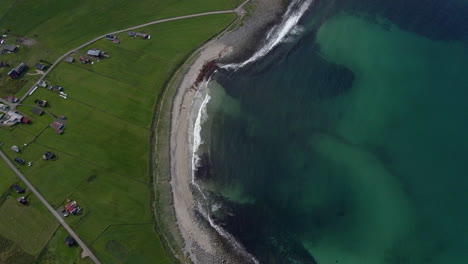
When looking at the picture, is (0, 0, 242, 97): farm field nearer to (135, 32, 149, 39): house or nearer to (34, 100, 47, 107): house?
(135, 32, 149, 39): house

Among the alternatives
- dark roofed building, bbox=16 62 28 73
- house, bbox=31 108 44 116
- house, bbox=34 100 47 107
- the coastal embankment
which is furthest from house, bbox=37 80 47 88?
the coastal embankment

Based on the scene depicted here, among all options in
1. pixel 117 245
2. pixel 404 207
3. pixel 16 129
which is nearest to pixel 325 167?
pixel 404 207

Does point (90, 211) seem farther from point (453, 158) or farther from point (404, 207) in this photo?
point (453, 158)

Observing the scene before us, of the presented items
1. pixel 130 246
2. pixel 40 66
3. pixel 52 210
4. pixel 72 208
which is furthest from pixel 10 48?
pixel 130 246

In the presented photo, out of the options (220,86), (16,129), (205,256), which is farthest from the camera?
(220,86)

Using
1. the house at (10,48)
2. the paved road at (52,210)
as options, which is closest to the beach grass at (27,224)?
the paved road at (52,210)

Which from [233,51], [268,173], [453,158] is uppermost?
[233,51]

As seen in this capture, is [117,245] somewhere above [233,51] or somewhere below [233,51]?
below
